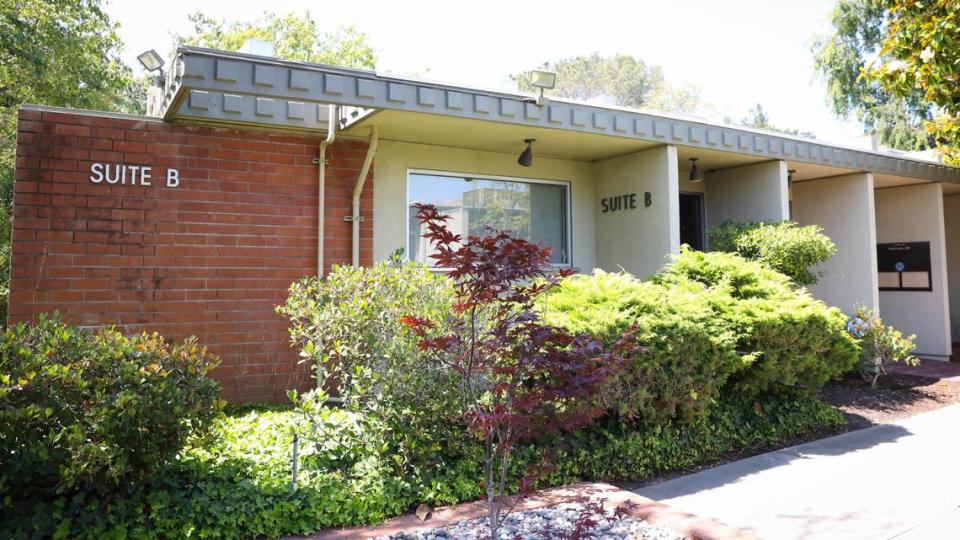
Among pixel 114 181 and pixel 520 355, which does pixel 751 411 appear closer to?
pixel 520 355

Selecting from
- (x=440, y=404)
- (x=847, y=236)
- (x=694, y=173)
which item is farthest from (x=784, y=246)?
(x=440, y=404)

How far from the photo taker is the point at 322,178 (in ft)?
21.9

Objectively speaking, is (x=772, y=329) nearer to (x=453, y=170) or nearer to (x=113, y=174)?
(x=453, y=170)

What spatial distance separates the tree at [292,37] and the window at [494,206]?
67.8 ft

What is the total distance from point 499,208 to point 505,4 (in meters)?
4.94

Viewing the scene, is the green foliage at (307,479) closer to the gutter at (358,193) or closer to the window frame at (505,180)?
the gutter at (358,193)

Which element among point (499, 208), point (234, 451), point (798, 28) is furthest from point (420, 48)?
point (234, 451)

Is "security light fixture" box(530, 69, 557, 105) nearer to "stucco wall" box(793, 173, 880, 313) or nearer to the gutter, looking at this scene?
the gutter

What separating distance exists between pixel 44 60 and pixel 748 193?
1361 cm

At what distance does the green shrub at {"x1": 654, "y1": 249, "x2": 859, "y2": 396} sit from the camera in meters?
5.81

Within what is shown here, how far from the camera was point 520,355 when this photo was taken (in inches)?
116

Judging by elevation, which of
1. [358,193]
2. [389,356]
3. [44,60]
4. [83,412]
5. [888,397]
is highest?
[44,60]

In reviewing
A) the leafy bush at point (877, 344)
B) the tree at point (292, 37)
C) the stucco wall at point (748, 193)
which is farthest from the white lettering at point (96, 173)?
the tree at point (292, 37)

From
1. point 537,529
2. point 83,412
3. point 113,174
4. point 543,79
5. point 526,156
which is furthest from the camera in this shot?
point 526,156
